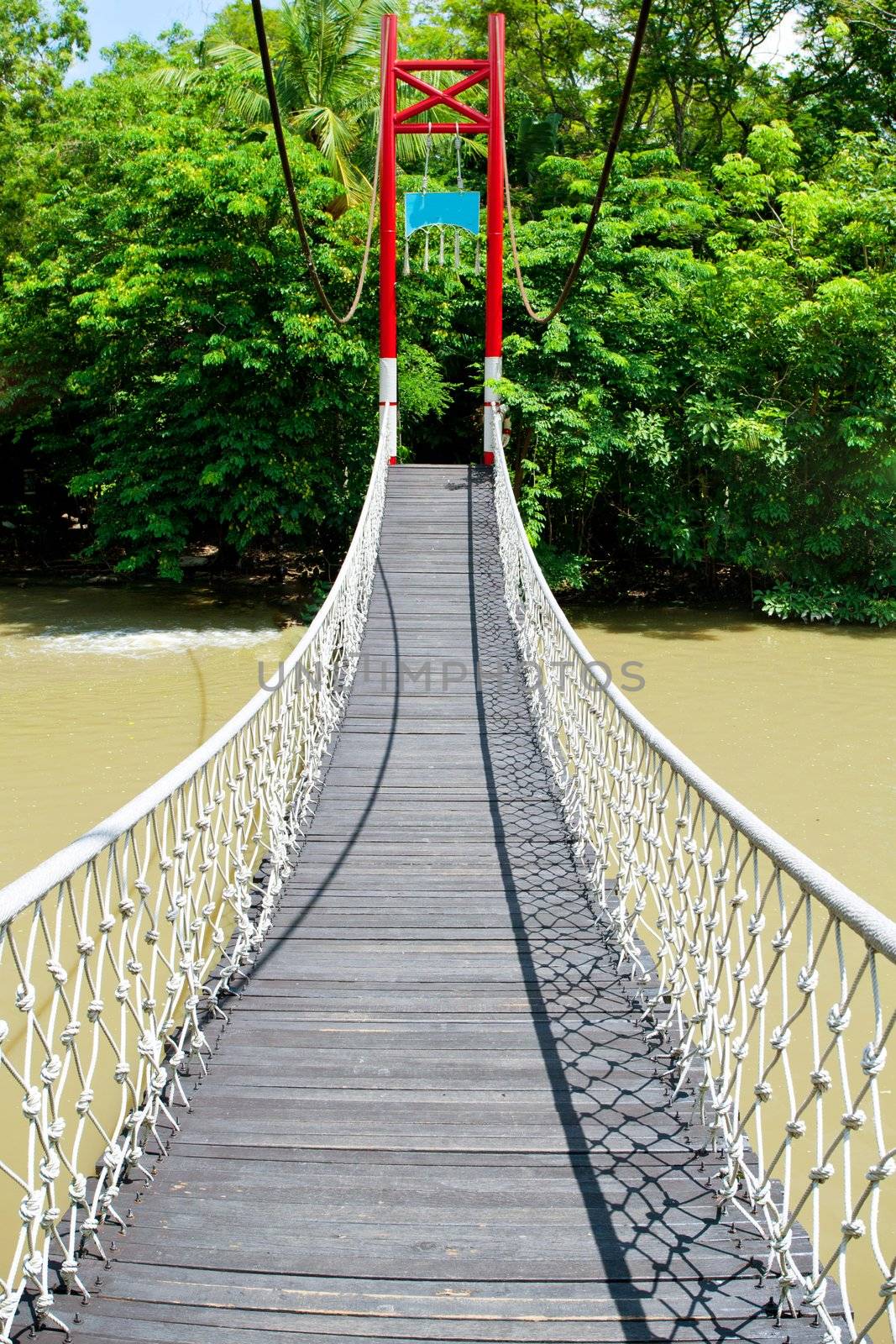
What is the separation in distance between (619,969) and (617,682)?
5.48m

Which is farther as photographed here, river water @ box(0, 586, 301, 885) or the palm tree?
the palm tree

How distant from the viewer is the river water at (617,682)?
5.46 meters

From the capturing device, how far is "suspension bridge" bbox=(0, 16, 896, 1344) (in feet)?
5.21

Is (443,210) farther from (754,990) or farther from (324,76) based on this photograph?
(754,990)

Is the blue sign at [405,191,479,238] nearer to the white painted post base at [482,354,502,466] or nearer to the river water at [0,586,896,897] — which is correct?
the white painted post base at [482,354,502,466]

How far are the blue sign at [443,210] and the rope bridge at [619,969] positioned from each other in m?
4.92

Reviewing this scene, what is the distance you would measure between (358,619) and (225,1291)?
13.8 feet

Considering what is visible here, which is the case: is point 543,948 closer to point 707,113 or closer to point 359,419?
point 359,419

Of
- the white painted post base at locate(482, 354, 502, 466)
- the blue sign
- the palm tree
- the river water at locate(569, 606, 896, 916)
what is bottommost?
the river water at locate(569, 606, 896, 916)

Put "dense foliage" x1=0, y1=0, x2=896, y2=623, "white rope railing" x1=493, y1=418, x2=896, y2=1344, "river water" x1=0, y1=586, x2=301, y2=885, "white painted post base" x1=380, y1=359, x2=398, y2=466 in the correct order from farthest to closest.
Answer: "dense foliage" x1=0, y1=0, x2=896, y2=623 < "white painted post base" x1=380, y1=359, x2=398, y2=466 < "river water" x1=0, y1=586, x2=301, y2=885 < "white rope railing" x1=493, y1=418, x2=896, y2=1344

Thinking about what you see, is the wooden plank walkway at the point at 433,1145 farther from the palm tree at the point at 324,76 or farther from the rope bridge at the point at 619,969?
the palm tree at the point at 324,76

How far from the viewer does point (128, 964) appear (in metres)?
1.97

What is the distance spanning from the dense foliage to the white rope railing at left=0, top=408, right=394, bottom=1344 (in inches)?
231

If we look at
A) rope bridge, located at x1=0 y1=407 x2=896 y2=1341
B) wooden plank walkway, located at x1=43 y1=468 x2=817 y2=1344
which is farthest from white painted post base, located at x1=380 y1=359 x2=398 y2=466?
wooden plank walkway, located at x1=43 y1=468 x2=817 y2=1344
